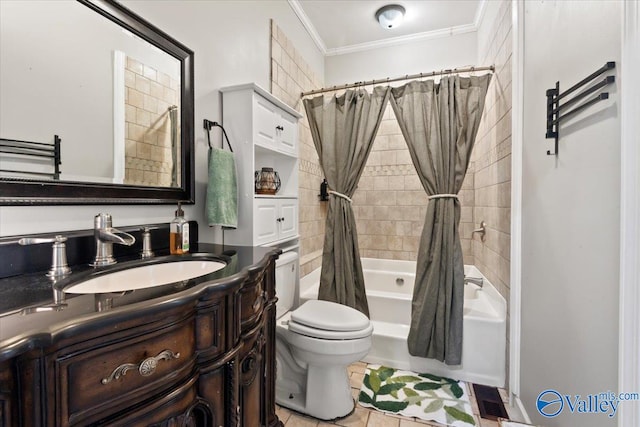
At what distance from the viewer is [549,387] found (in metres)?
1.28

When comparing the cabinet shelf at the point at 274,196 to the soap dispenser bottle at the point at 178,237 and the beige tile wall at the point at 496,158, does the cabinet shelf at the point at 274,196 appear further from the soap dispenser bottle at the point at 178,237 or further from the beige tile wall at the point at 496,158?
the beige tile wall at the point at 496,158

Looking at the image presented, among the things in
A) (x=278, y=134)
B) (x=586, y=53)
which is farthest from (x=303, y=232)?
(x=586, y=53)

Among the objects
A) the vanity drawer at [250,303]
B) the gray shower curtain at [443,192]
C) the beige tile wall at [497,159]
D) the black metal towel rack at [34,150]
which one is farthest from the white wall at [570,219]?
the black metal towel rack at [34,150]

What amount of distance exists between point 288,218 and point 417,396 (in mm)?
1357

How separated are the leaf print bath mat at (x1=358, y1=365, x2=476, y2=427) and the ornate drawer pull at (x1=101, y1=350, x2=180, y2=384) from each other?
1.46 m

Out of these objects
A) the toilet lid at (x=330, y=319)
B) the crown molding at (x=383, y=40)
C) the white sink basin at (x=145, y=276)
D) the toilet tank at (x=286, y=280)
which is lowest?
the toilet lid at (x=330, y=319)

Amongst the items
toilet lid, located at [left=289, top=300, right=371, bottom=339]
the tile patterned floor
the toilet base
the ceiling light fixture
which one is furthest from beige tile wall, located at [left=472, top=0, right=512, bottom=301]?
the toilet base

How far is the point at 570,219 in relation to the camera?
1.11m

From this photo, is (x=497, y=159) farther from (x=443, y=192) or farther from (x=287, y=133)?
(x=287, y=133)

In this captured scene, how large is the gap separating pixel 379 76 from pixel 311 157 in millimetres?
1208

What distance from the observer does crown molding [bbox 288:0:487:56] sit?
2.57 meters

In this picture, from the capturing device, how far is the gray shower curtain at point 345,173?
219cm

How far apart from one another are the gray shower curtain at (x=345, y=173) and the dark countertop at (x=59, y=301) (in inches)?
51.9

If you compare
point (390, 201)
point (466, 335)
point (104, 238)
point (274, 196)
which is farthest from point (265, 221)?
point (390, 201)
